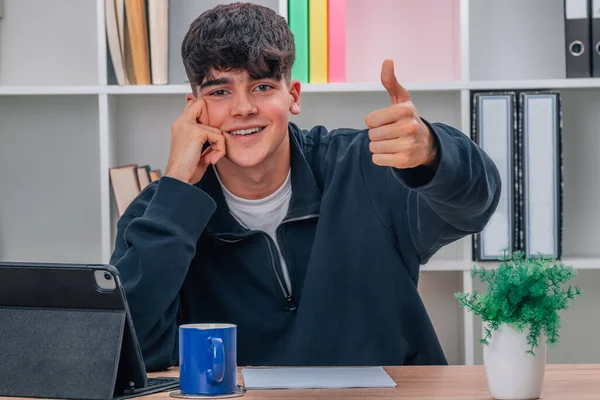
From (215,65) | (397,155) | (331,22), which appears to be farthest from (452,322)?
(397,155)

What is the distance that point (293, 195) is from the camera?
1.72 meters

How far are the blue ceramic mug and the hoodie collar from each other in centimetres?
52

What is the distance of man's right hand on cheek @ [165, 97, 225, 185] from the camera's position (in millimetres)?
1650

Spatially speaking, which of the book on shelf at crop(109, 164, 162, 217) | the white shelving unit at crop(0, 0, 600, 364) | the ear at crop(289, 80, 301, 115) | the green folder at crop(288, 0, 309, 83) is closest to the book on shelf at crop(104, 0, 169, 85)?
the white shelving unit at crop(0, 0, 600, 364)

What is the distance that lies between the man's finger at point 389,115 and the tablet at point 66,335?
1.43 ft

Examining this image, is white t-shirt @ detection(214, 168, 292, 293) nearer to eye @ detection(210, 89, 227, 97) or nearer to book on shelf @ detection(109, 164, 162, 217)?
eye @ detection(210, 89, 227, 97)

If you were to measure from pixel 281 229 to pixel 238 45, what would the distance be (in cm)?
36

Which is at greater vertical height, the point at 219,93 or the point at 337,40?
the point at 337,40

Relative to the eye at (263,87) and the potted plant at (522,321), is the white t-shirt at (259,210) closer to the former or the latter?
the eye at (263,87)

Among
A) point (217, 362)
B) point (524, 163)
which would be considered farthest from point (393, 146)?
point (524, 163)

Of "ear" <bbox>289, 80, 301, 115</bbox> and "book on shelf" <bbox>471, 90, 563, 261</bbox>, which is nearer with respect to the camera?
"ear" <bbox>289, 80, 301, 115</bbox>

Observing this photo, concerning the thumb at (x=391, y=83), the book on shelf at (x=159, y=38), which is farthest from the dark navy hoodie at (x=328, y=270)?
the book on shelf at (x=159, y=38)

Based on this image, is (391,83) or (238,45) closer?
(391,83)

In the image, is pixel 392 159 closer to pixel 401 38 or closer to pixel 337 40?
pixel 337 40
